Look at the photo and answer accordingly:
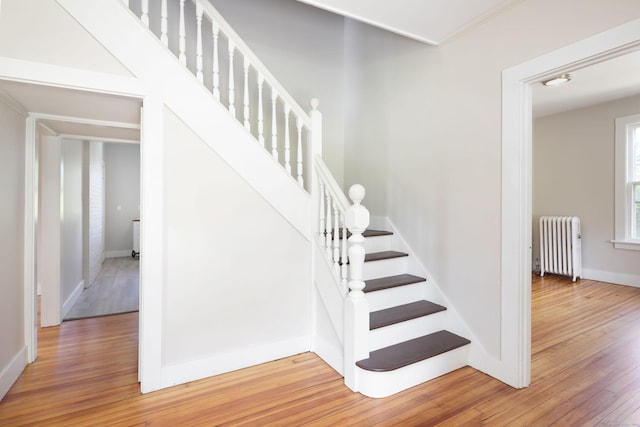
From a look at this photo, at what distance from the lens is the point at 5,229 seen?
6.45 ft

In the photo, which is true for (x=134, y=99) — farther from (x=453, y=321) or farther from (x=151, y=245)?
(x=453, y=321)

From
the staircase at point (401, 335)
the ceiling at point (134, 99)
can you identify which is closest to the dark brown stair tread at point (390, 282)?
the staircase at point (401, 335)

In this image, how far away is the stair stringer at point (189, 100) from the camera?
179 cm

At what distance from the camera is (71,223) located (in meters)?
3.59

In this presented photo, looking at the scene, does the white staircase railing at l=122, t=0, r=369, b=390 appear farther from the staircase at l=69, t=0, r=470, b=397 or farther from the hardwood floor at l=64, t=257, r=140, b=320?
the hardwood floor at l=64, t=257, r=140, b=320

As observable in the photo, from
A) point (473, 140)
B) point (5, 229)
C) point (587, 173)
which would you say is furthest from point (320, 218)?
point (587, 173)

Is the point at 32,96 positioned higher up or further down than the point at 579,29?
further down

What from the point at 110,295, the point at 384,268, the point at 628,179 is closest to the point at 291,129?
the point at 384,268

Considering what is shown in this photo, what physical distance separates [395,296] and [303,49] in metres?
2.81

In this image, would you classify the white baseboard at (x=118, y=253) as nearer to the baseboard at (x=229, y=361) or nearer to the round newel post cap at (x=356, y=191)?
the baseboard at (x=229, y=361)

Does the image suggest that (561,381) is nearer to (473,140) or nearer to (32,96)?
(473,140)

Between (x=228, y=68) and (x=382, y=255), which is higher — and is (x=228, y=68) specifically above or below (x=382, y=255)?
above

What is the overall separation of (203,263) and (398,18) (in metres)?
2.12

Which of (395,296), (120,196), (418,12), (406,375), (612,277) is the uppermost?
(418,12)
